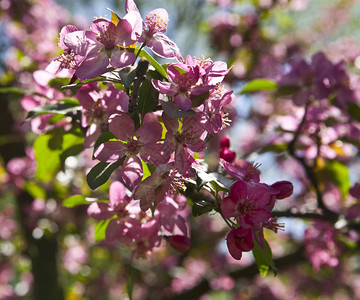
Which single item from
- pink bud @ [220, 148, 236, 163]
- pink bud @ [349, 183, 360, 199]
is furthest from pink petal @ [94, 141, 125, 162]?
pink bud @ [349, 183, 360, 199]

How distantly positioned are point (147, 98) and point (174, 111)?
0.26 feet

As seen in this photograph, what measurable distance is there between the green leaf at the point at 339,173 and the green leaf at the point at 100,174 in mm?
1343

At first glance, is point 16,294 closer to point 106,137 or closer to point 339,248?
point 339,248

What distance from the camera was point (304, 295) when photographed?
4461 mm

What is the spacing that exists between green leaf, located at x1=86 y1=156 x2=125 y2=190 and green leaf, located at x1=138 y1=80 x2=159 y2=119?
0.40 feet

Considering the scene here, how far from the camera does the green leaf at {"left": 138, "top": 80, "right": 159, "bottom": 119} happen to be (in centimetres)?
80

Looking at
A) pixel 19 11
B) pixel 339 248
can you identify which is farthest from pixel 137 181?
pixel 19 11

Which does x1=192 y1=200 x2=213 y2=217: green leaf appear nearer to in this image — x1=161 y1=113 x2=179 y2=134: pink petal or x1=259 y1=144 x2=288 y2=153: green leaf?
x1=161 y1=113 x2=179 y2=134: pink petal

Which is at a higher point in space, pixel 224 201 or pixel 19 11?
pixel 224 201

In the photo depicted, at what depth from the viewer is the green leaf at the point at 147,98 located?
0.80 metres

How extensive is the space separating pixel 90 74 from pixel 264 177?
4023 millimetres

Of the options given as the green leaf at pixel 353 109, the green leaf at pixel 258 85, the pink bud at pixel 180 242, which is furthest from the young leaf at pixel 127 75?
the green leaf at pixel 353 109

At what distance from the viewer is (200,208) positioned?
0.82 metres

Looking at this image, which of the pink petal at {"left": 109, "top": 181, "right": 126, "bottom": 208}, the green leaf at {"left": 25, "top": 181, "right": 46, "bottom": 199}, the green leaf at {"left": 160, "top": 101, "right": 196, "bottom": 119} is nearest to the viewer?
the green leaf at {"left": 160, "top": 101, "right": 196, "bottom": 119}
